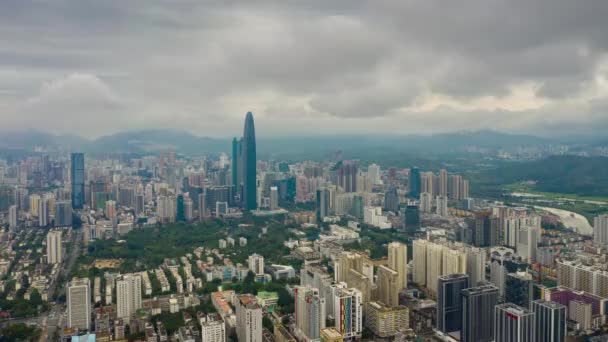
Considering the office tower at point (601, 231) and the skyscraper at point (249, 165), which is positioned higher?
the skyscraper at point (249, 165)

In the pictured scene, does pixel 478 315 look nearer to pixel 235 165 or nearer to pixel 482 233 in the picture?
pixel 482 233

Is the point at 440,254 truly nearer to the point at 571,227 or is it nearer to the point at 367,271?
the point at 367,271

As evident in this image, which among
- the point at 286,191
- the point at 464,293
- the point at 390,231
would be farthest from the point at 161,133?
the point at 464,293

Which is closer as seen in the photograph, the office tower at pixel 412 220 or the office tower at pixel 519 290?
the office tower at pixel 519 290

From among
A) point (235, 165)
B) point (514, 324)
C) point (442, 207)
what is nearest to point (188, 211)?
point (235, 165)

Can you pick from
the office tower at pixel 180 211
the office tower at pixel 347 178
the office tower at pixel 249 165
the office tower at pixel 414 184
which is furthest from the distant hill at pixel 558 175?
the office tower at pixel 180 211

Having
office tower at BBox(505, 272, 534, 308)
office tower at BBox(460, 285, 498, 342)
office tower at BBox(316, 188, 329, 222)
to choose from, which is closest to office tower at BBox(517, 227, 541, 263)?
office tower at BBox(505, 272, 534, 308)

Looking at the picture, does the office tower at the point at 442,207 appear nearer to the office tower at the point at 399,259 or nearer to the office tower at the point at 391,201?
the office tower at the point at 391,201

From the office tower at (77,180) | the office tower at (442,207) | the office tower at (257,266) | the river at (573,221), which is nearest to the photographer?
the office tower at (257,266)
